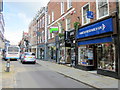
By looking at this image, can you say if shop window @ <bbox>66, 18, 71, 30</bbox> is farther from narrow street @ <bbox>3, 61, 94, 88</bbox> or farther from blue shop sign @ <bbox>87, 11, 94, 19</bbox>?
narrow street @ <bbox>3, 61, 94, 88</bbox>

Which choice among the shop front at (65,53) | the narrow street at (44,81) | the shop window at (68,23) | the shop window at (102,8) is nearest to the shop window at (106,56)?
the shop window at (102,8)

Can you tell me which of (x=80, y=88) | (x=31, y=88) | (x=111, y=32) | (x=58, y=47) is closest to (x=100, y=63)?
(x=111, y=32)

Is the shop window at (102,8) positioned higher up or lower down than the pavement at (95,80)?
higher up

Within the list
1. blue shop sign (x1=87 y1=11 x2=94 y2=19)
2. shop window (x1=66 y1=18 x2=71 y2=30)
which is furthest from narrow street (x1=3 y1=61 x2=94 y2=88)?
shop window (x1=66 y1=18 x2=71 y2=30)

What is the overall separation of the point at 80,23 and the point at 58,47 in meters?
7.06

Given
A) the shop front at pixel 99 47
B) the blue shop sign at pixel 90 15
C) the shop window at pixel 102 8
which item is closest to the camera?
the shop front at pixel 99 47

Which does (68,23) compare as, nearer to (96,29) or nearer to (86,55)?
(86,55)

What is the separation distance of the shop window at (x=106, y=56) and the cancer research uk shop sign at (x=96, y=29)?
1.12 meters

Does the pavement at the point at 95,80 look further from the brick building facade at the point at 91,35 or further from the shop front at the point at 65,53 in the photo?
the shop front at the point at 65,53

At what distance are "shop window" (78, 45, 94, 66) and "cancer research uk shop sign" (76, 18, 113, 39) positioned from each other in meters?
1.24

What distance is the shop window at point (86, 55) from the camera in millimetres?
13277

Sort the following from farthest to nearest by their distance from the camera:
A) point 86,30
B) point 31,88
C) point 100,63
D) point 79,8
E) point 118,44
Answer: point 79,8 → point 86,30 → point 100,63 → point 118,44 → point 31,88

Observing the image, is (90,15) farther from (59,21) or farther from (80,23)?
(59,21)

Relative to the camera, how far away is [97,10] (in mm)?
12125
